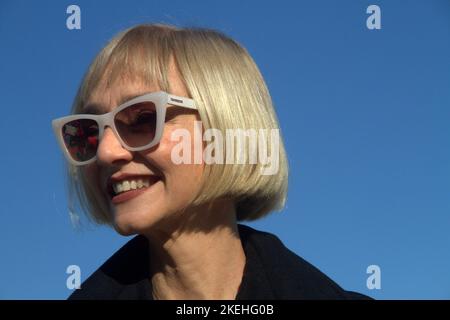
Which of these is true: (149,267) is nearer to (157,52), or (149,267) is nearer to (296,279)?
(296,279)

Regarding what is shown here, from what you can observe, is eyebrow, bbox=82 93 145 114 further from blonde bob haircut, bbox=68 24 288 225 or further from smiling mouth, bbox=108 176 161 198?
smiling mouth, bbox=108 176 161 198

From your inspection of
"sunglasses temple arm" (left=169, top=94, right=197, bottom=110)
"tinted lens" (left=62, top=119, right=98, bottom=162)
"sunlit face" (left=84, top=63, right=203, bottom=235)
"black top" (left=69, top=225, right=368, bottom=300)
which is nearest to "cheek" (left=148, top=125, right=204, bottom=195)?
"sunlit face" (left=84, top=63, right=203, bottom=235)

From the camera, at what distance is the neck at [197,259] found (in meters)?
2.22

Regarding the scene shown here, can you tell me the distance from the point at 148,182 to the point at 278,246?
2.30ft

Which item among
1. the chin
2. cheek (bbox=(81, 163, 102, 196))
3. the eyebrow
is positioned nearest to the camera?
the chin

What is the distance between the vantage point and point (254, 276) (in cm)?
232

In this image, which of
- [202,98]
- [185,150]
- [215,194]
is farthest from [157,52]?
[215,194]

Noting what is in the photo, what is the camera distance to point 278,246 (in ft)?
8.24

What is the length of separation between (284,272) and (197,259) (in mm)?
374

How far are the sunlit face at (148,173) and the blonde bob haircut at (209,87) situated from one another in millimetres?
46

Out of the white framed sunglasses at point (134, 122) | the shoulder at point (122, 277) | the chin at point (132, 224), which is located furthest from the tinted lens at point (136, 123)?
the shoulder at point (122, 277)

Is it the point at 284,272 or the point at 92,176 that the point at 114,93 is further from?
the point at 284,272

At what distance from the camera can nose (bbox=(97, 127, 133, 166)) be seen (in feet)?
6.93

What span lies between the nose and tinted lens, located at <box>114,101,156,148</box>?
0.03 meters
